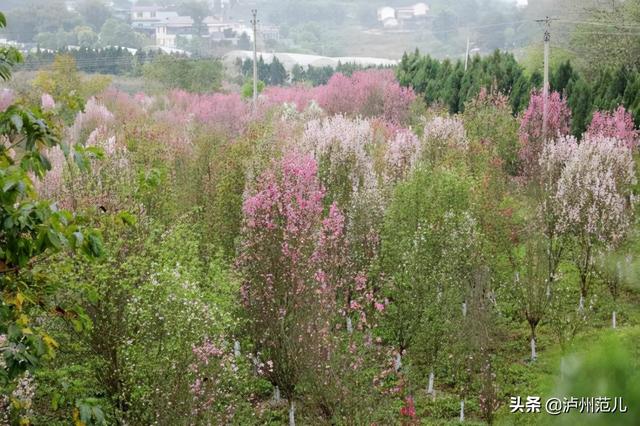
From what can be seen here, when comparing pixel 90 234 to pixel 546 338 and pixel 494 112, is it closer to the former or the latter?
pixel 546 338

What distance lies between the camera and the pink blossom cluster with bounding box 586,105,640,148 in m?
23.8

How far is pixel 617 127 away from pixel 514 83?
13117 mm

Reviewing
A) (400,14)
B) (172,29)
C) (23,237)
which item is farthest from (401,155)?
(400,14)

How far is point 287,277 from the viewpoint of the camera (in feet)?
40.7

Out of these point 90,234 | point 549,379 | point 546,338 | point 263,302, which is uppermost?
point 549,379

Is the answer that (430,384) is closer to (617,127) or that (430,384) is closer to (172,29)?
(617,127)

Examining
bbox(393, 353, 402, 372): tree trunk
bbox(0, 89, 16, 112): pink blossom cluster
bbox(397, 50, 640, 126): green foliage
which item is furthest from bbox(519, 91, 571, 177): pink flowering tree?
bbox(0, 89, 16, 112): pink blossom cluster

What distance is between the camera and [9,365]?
4.19m

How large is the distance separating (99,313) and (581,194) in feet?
37.1

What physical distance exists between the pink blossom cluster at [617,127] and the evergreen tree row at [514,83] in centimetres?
206

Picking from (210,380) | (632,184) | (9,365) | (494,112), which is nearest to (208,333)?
(210,380)

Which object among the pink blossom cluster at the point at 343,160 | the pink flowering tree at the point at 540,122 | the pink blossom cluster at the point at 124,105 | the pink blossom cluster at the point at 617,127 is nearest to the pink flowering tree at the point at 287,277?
the pink blossom cluster at the point at 343,160

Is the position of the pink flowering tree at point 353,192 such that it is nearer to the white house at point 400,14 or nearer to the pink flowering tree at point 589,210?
the pink flowering tree at point 589,210

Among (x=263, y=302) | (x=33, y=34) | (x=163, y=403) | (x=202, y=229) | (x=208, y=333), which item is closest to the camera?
(x=163, y=403)
